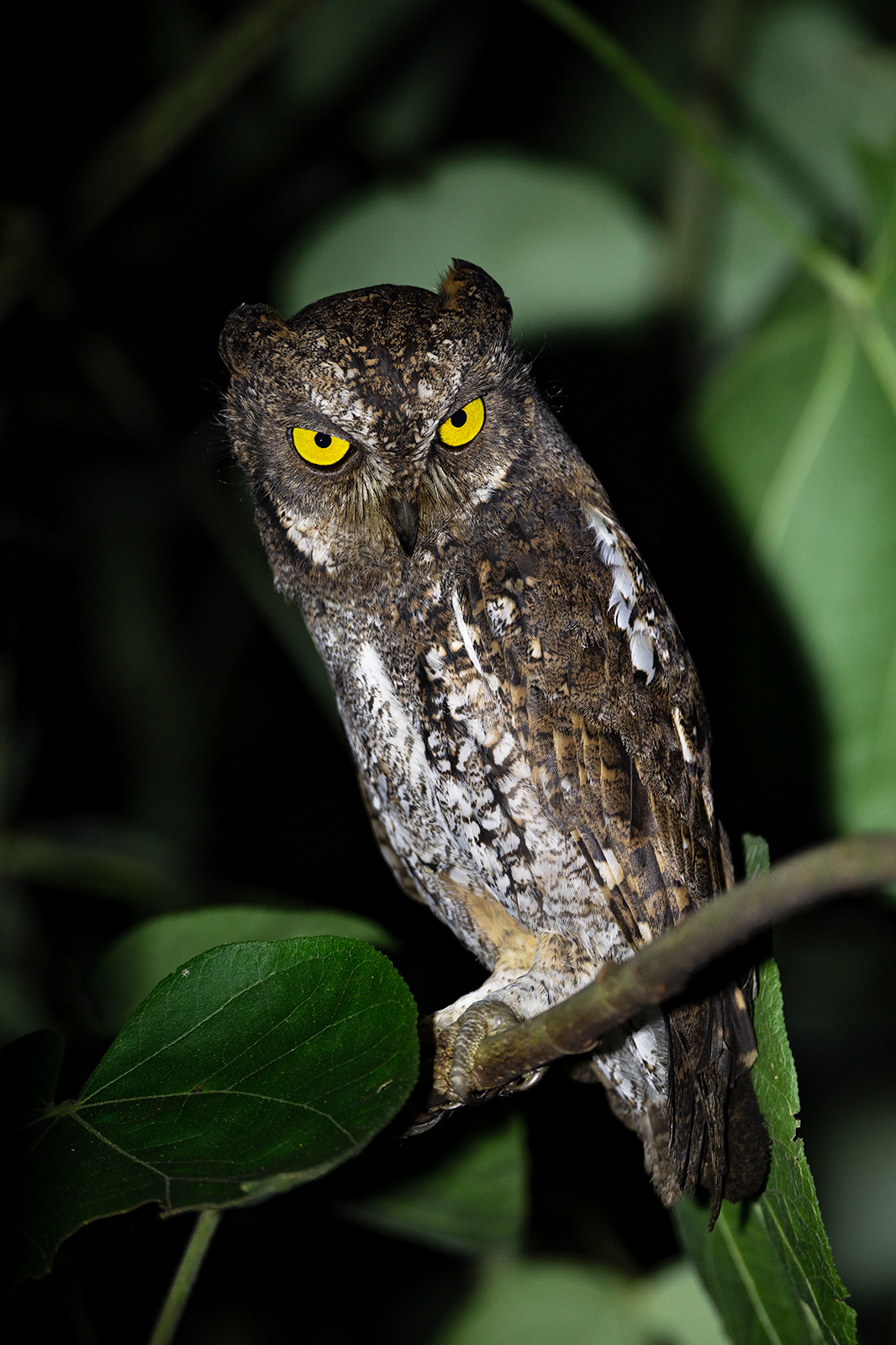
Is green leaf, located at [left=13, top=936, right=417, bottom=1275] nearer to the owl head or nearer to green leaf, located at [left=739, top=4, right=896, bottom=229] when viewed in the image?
the owl head

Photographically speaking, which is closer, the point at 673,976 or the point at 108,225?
the point at 673,976

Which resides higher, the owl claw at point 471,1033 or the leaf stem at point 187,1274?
the owl claw at point 471,1033

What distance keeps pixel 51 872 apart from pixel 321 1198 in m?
0.88

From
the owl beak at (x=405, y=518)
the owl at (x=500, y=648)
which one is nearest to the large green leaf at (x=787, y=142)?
the owl at (x=500, y=648)

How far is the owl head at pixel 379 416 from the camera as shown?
1.13 metres

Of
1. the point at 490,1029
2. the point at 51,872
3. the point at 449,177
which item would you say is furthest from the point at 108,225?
the point at 490,1029

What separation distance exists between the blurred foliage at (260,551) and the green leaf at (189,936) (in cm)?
2

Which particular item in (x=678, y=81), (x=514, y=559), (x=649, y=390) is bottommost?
(x=514, y=559)

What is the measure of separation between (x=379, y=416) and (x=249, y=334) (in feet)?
0.71

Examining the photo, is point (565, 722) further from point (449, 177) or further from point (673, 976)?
point (449, 177)

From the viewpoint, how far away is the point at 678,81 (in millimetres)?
2600

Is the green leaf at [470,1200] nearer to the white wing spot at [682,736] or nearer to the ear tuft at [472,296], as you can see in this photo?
the white wing spot at [682,736]

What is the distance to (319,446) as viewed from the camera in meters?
1.25

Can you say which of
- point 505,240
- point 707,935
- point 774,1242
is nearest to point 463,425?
point 707,935
